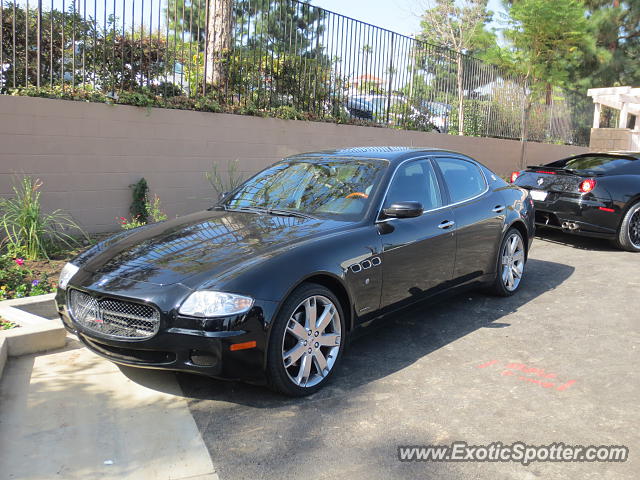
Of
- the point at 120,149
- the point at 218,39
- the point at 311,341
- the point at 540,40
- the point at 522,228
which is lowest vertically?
the point at 311,341

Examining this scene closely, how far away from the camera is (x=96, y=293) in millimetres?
3711

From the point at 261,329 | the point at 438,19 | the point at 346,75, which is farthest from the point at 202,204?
the point at 438,19

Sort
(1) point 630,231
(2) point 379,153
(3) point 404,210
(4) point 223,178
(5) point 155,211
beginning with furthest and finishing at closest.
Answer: (4) point 223,178 < (1) point 630,231 < (5) point 155,211 < (2) point 379,153 < (3) point 404,210

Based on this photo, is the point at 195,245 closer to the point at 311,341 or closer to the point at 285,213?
the point at 285,213

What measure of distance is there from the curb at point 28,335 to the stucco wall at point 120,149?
2764 mm

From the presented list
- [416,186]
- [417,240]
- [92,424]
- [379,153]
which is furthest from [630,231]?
[92,424]

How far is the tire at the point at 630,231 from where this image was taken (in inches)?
338

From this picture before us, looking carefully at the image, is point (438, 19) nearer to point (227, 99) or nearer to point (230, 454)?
point (227, 99)

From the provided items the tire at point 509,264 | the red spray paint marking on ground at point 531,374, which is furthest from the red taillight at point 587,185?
the red spray paint marking on ground at point 531,374

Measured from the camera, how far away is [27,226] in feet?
20.8

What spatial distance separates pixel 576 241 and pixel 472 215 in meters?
5.02

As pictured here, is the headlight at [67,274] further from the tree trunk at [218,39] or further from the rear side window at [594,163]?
the rear side window at [594,163]

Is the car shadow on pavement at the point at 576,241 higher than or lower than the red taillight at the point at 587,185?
lower

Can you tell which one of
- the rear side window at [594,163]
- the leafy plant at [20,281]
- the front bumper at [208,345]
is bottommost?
the leafy plant at [20,281]
